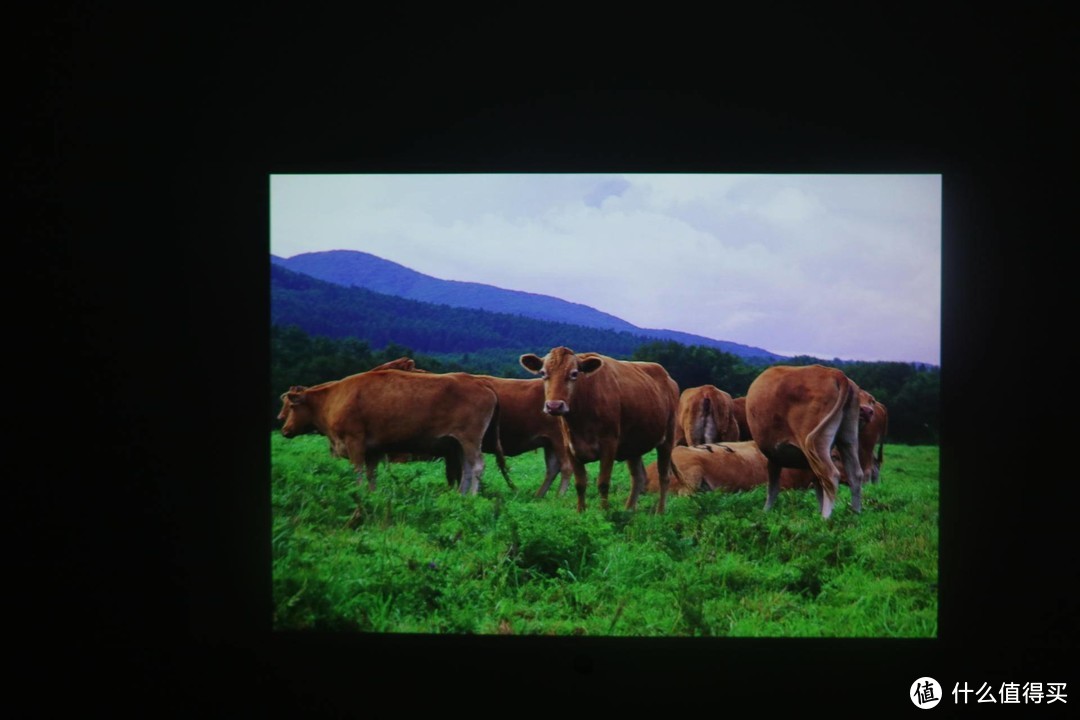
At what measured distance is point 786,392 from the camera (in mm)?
3770

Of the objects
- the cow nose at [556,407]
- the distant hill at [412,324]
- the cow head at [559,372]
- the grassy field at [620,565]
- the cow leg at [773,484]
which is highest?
the distant hill at [412,324]

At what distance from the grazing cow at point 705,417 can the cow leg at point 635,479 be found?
190 millimetres

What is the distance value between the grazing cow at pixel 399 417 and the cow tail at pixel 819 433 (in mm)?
1334

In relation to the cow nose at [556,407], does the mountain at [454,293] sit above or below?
above

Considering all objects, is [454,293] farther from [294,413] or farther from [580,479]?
[580,479]

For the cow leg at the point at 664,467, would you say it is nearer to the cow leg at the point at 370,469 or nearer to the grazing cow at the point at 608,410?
the grazing cow at the point at 608,410

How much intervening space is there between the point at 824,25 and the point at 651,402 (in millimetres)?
1807

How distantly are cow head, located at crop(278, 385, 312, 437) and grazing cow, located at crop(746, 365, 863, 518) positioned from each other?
189cm

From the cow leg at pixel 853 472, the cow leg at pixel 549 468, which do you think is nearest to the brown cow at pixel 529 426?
the cow leg at pixel 549 468

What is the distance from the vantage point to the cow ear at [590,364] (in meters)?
3.76

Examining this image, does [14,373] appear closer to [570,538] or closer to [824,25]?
[570,538]

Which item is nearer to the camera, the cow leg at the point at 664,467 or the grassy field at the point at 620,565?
the grassy field at the point at 620,565

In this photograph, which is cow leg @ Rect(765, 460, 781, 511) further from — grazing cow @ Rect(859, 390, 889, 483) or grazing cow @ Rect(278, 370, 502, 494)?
grazing cow @ Rect(278, 370, 502, 494)

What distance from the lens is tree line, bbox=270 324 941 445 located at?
370cm
